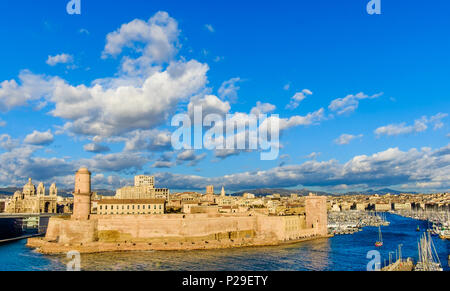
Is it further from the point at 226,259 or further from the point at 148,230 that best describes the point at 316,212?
the point at 148,230

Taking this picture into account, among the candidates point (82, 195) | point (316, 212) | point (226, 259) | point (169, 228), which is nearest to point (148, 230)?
point (169, 228)

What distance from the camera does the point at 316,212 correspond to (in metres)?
76.7

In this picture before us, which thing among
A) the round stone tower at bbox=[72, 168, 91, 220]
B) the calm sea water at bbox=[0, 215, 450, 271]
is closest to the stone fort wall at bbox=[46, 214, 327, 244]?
the round stone tower at bbox=[72, 168, 91, 220]

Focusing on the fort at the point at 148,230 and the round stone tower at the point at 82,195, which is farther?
the round stone tower at the point at 82,195

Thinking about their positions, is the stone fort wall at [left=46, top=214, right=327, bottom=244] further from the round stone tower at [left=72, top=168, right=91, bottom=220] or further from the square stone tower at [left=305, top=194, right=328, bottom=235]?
the square stone tower at [left=305, top=194, right=328, bottom=235]

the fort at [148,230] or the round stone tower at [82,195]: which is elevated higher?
the round stone tower at [82,195]

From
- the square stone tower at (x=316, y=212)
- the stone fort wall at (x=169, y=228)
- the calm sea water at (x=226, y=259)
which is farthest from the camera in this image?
the square stone tower at (x=316, y=212)

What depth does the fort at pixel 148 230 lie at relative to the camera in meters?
54.1

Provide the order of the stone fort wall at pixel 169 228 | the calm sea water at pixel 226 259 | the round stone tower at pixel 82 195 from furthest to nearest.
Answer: the round stone tower at pixel 82 195, the stone fort wall at pixel 169 228, the calm sea water at pixel 226 259

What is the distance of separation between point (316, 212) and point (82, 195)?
1754 inches

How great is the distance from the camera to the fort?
178ft

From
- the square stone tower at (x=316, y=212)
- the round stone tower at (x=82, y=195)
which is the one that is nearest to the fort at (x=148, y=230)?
the round stone tower at (x=82, y=195)

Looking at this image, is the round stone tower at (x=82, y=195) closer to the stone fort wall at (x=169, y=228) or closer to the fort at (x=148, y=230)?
the fort at (x=148, y=230)
